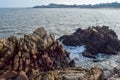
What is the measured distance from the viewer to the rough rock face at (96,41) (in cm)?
4469

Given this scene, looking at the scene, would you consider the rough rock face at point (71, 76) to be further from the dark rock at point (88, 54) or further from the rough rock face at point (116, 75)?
the dark rock at point (88, 54)

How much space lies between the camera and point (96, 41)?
46.8 meters

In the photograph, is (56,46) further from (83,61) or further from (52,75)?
(52,75)

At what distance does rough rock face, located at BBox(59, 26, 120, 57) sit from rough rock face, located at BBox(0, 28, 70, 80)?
26.9ft

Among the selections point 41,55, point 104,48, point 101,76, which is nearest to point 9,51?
point 41,55

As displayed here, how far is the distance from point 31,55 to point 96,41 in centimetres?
1749

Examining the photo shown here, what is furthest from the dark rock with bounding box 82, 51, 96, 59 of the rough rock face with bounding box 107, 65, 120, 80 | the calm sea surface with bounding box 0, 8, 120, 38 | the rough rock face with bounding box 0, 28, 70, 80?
the calm sea surface with bounding box 0, 8, 120, 38

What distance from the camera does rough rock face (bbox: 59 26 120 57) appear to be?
1759 inches

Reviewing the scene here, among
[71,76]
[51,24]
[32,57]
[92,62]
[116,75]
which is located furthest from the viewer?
[51,24]

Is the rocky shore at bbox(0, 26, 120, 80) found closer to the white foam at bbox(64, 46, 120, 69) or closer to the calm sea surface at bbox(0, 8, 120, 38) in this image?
the white foam at bbox(64, 46, 120, 69)

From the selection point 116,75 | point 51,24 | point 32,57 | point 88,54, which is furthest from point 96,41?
point 51,24

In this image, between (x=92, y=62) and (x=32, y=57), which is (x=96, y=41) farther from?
(x=32, y=57)

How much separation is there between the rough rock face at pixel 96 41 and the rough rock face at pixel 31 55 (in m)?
8.21

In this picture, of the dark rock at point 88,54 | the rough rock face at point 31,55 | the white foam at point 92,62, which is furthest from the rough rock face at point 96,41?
the rough rock face at point 31,55
